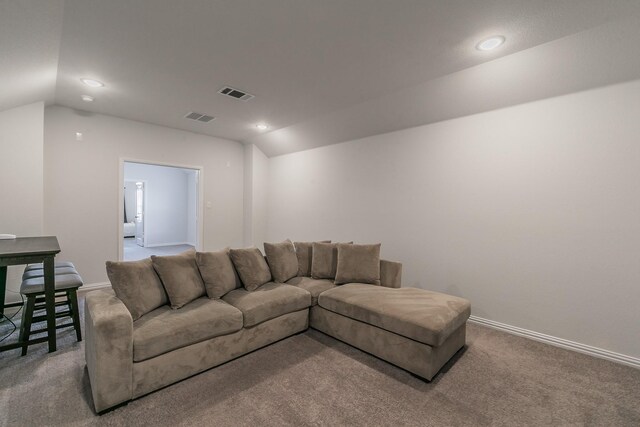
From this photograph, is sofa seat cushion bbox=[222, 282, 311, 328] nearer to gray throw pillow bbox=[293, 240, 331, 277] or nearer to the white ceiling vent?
gray throw pillow bbox=[293, 240, 331, 277]

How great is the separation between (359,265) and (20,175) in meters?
4.32

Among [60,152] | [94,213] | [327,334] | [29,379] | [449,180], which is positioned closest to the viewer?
[29,379]

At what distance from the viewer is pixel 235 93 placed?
3609 mm

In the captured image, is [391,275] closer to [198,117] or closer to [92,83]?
[198,117]

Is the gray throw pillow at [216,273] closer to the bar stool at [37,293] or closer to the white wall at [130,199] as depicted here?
the bar stool at [37,293]

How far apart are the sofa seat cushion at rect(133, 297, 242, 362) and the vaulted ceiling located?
90.3 inches

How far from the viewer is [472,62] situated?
8.93ft

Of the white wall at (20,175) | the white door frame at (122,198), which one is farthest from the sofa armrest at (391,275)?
the white wall at (20,175)

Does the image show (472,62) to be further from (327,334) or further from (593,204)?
(327,334)

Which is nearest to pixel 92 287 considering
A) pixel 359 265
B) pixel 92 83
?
pixel 92 83

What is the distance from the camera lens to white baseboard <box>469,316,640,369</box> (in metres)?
2.47

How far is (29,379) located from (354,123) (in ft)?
14.5

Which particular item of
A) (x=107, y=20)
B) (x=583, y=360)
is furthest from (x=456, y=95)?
(x=107, y=20)

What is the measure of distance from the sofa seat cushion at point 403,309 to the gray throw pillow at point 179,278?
4.06 ft
